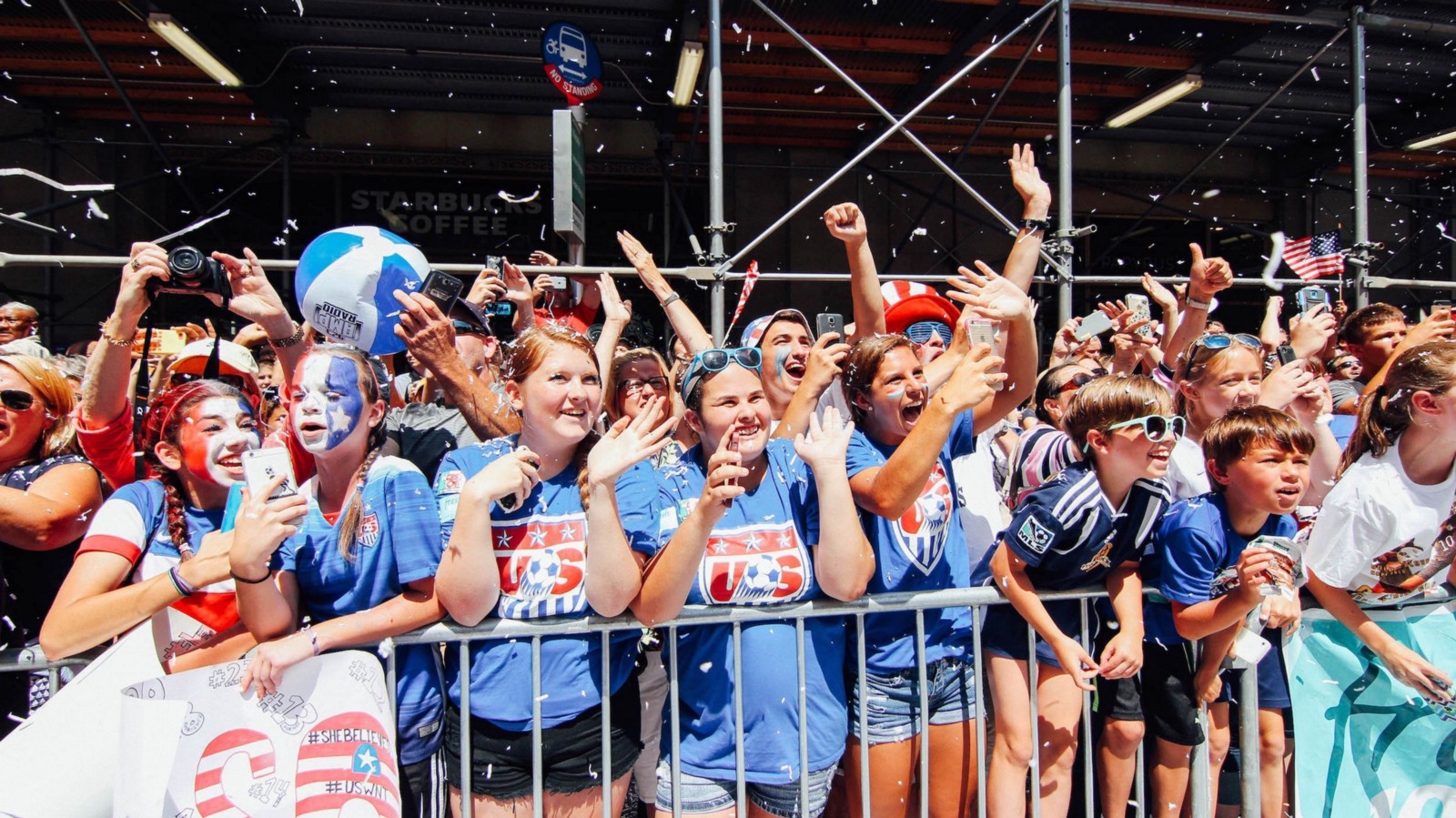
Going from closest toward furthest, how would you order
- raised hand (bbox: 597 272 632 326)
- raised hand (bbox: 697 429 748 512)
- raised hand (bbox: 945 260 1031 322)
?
raised hand (bbox: 697 429 748 512), raised hand (bbox: 945 260 1031 322), raised hand (bbox: 597 272 632 326)

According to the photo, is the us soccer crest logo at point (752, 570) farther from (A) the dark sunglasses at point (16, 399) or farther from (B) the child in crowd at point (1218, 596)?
(A) the dark sunglasses at point (16, 399)

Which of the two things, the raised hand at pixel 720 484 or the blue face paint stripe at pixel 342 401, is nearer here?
the raised hand at pixel 720 484

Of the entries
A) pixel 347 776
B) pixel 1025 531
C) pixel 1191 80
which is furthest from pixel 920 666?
pixel 1191 80

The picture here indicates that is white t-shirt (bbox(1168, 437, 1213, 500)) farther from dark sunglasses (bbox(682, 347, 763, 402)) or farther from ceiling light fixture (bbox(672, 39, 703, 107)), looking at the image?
ceiling light fixture (bbox(672, 39, 703, 107))

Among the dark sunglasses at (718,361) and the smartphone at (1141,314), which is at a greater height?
the smartphone at (1141,314)

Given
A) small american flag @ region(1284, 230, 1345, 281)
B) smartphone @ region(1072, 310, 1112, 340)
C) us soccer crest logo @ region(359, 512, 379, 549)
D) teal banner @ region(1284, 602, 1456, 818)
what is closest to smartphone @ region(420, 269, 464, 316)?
us soccer crest logo @ region(359, 512, 379, 549)

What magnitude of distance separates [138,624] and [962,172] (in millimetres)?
9821

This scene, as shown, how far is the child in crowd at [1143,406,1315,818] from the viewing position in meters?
2.36

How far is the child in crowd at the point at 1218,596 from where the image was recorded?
2.36 m

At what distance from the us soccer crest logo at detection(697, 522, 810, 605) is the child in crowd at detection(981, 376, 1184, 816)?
66cm

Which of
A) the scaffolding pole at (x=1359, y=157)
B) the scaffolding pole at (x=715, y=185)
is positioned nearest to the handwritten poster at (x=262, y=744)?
the scaffolding pole at (x=715, y=185)

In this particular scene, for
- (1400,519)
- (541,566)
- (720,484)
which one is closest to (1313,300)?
(1400,519)

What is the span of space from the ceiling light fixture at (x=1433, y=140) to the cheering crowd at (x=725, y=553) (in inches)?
370

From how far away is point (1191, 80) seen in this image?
7.61m
